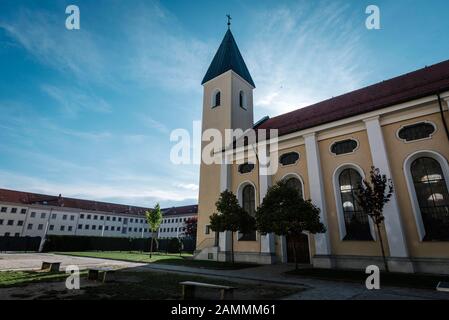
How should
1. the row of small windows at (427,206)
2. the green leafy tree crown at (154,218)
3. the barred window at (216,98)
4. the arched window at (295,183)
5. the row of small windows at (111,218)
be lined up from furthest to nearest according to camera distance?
the row of small windows at (111,218) < the green leafy tree crown at (154,218) < the barred window at (216,98) < the arched window at (295,183) < the row of small windows at (427,206)

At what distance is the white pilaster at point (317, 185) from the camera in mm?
14883

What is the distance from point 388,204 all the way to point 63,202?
69405mm

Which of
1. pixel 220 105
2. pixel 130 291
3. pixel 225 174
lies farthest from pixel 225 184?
pixel 130 291

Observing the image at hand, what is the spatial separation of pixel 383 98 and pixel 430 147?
463 cm

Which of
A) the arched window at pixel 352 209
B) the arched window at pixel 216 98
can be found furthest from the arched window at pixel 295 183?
the arched window at pixel 216 98

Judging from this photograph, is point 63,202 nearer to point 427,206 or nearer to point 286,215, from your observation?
point 286,215

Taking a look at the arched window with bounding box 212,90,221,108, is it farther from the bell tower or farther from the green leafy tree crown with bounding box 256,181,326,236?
the green leafy tree crown with bounding box 256,181,326,236

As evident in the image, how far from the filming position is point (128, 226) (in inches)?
2923

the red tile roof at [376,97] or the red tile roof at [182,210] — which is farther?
the red tile roof at [182,210]

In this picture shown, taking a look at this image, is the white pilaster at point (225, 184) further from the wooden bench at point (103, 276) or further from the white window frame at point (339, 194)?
the wooden bench at point (103, 276)

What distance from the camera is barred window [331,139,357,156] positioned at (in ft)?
52.8

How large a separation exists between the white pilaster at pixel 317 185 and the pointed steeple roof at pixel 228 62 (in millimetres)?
13707

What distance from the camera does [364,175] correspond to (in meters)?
15.0
